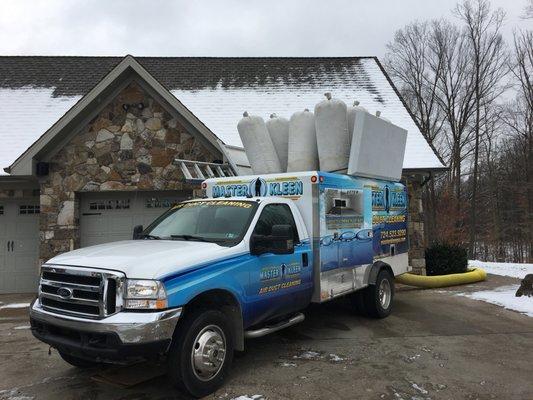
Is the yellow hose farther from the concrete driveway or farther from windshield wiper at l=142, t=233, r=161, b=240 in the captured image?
windshield wiper at l=142, t=233, r=161, b=240

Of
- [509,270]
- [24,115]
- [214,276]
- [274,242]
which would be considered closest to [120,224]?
[24,115]

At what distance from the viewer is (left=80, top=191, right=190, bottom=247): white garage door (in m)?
11.4

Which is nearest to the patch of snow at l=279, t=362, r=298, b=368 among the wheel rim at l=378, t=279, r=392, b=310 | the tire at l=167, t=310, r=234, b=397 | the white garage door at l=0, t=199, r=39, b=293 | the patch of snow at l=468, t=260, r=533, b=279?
the tire at l=167, t=310, r=234, b=397

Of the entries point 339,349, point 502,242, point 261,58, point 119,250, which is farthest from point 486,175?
point 119,250

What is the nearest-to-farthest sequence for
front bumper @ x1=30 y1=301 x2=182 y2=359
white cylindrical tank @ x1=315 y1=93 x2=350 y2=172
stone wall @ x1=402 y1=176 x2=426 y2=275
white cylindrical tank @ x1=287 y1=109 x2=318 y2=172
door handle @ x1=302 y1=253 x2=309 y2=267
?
front bumper @ x1=30 y1=301 x2=182 y2=359 < door handle @ x1=302 y1=253 x2=309 y2=267 < white cylindrical tank @ x1=315 y1=93 x2=350 y2=172 < white cylindrical tank @ x1=287 y1=109 x2=318 y2=172 < stone wall @ x1=402 y1=176 x2=426 y2=275

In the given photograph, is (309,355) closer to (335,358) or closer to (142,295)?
(335,358)

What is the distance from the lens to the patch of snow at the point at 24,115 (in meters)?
11.9

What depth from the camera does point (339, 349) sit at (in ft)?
19.9

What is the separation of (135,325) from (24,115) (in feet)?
37.5

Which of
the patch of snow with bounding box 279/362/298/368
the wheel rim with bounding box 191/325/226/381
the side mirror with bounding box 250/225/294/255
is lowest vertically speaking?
the patch of snow with bounding box 279/362/298/368

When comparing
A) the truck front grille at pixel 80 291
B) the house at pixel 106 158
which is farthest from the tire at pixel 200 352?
the house at pixel 106 158

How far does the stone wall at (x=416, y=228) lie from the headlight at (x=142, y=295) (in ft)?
29.3

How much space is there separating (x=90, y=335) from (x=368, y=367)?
10.0ft

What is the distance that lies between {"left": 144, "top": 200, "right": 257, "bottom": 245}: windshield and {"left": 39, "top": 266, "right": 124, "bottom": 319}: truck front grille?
1.29m
